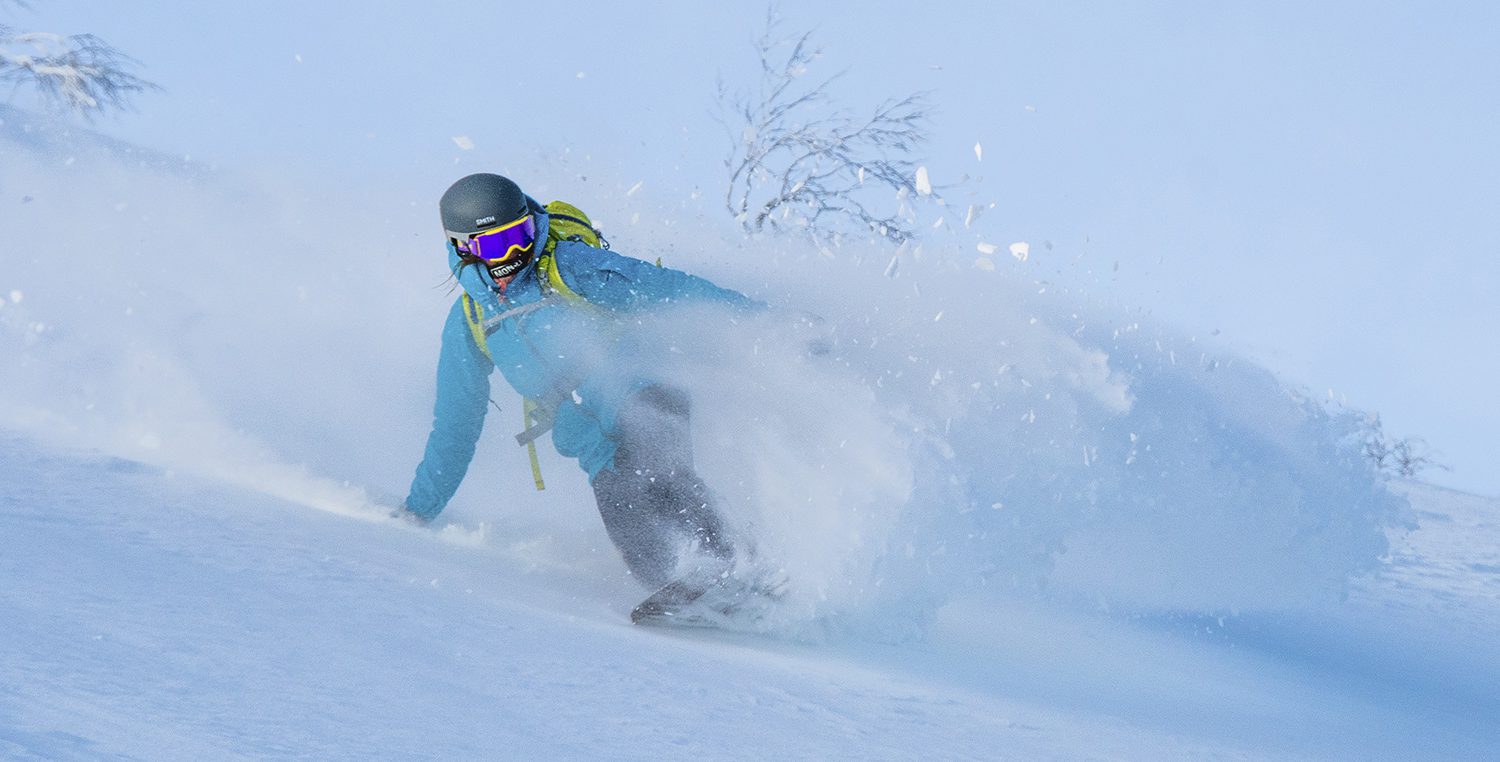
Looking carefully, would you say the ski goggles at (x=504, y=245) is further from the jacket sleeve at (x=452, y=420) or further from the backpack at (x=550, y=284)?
the jacket sleeve at (x=452, y=420)

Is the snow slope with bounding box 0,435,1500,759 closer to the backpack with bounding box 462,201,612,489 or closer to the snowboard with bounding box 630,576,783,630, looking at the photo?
the snowboard with bounding box 630,576,783,630

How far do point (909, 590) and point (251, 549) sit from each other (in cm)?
219

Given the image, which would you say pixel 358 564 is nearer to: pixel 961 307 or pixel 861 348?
pixel 861 348

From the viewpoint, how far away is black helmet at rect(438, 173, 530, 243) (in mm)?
3451

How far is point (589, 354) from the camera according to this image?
371 centimetres

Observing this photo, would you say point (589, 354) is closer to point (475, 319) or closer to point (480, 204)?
point (475, 319)

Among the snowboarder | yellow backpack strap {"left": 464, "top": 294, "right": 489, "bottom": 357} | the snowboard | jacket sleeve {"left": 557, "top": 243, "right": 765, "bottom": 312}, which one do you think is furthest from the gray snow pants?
yellow backpack strap {"left": 464, "top": 294, "right": 489, "bottom": 357}

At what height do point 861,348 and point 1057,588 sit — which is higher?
point 861,348

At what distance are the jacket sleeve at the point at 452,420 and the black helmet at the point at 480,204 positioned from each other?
54cm

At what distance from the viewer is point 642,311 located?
12.0 ft

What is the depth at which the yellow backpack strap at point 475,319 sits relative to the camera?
12.4 ft

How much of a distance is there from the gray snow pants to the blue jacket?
2.9 inches

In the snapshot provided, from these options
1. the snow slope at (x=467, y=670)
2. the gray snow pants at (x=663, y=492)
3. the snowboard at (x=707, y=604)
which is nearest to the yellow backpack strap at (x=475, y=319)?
the gray snow pants at (x=663, y=492)

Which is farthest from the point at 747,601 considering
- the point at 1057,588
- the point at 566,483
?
the point at 1057,588
